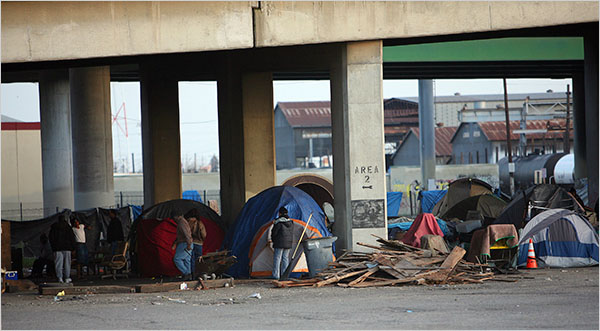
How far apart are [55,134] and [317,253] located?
25.8 meters

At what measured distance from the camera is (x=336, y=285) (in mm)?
17094

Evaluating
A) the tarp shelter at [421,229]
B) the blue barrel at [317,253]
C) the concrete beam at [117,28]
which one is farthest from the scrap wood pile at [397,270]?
the concrete beam at [117,28]

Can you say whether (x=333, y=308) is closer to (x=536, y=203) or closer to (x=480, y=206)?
(x=536, y=203)

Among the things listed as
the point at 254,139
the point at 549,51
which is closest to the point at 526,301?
the point at 254,139

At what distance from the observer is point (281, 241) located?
61.0 feet

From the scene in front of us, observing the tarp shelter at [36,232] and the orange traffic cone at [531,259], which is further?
the tarp shelter at [36,232]

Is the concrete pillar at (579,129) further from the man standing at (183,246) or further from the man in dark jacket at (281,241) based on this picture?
the man standing at (183,246)

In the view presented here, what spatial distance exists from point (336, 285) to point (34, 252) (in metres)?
15.4

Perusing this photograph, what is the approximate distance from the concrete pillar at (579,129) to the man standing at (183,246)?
1062 inches

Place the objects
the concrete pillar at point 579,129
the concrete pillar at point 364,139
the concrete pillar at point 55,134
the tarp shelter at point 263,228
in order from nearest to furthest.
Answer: the concrete pillar at point 364,139, the tarp shelter at point 263,228, the concrete pillar at point 55,134, the concrete pillar at point 579,129

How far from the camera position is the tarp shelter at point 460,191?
117 feet

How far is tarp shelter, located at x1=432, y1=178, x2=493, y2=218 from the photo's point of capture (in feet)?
117

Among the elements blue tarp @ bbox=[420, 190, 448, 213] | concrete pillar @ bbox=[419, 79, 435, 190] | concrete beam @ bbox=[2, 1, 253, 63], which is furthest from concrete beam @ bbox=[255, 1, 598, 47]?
concrete pillar @ bbox=[419, 79, 435, 190]

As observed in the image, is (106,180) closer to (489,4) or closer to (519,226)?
(519,226)
